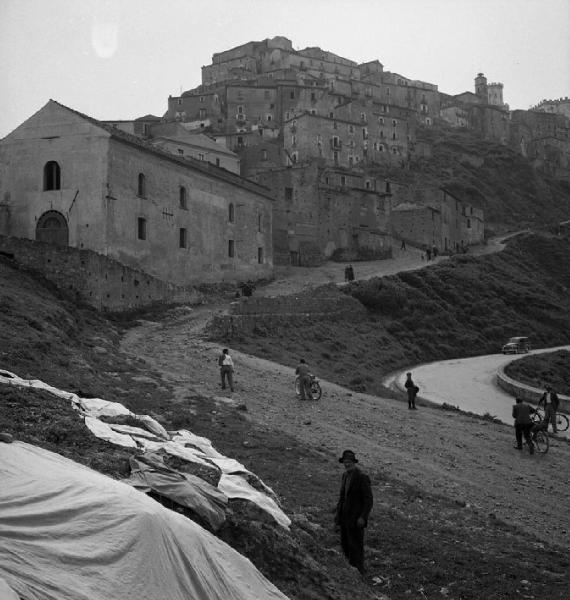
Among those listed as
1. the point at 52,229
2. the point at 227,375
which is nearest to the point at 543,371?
the point at 227,375

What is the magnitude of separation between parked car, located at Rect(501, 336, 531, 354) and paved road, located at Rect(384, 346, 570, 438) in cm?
263

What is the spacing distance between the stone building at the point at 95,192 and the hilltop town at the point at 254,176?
0.06m

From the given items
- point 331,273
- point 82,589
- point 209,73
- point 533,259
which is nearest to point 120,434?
point 82,589

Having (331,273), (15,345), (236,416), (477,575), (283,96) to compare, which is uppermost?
(283,96)

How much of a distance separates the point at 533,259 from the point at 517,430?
58.7 meters

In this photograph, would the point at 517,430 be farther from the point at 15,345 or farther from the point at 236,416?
the point at 15,345

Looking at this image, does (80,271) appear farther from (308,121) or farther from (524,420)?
(308,121)

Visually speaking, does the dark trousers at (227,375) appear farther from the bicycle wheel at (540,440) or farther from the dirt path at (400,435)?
A: the bicycle wheel at (540,440)

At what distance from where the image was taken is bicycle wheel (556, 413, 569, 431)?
2252 cm

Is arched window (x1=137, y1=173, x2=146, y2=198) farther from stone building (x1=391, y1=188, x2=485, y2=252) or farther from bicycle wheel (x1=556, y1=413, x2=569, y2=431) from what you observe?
stone building (x1=391, y1=188, x2=485, y2=252)

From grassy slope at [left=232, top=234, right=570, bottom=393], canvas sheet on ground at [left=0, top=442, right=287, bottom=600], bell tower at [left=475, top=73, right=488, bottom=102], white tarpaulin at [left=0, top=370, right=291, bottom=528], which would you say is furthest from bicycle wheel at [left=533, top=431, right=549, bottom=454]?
bell tower at [left=475, top=73, right=488, bottom=102]

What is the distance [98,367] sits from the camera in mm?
18016

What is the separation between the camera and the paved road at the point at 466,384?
88.9 ft

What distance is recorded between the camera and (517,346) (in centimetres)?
4456
